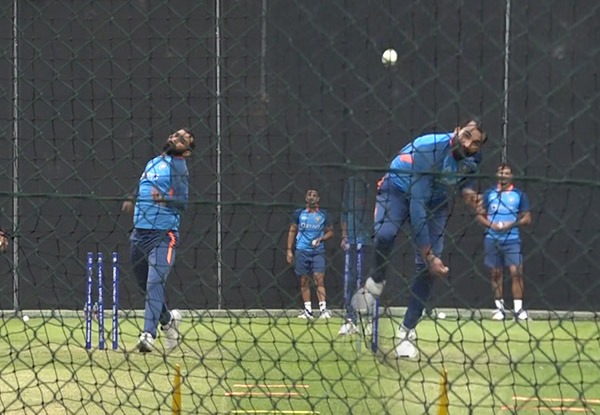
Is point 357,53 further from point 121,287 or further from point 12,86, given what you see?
point 121,287

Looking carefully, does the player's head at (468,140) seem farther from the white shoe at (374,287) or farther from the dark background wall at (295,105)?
the white shoe at (374,287)

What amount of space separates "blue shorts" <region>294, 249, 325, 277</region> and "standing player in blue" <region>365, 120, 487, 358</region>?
155cm

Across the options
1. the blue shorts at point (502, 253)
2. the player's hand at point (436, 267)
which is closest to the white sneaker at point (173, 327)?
the player's hand at point (436, 267)

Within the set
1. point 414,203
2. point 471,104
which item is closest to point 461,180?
point 414,203

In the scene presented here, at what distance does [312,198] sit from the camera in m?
4.87

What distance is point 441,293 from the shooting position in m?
5.32

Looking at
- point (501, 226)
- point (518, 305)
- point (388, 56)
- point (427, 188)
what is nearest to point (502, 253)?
point (501, 226)

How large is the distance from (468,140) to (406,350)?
1.48 metres

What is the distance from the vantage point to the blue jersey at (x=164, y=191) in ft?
15.6

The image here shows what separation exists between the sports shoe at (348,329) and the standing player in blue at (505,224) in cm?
90

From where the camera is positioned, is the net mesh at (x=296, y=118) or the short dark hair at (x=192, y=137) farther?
the short dark hair at (x=192, y=137)

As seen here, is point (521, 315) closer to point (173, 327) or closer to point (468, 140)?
point (468, 140)

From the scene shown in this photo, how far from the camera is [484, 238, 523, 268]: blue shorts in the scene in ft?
15.8

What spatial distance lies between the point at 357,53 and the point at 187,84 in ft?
2.68
